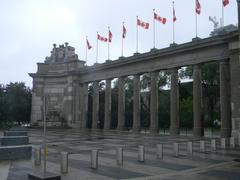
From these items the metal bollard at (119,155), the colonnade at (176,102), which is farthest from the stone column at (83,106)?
the metal bollard at (119,155)

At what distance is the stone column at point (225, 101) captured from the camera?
118 ft

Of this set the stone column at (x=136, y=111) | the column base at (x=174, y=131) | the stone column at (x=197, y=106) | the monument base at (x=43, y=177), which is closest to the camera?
the monument base at (x=43, y=177)

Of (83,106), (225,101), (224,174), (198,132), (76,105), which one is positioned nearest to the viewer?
(224,174)

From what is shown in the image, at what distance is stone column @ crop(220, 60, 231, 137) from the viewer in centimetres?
3603

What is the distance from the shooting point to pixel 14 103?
65375mm

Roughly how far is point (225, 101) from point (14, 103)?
146 ft

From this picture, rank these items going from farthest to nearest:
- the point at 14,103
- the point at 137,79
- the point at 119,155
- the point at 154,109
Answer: the point at 14,103 → the point at 137,79 → the point at 154,109 → the point at 119,155

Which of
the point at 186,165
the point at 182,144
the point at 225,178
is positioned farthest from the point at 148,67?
the point at 225,178

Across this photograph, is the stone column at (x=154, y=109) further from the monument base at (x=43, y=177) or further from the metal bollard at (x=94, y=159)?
the monument base at (x=43, y=177)

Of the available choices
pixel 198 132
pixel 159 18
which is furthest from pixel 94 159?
pixel 159 18

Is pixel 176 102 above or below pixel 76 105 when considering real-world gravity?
below

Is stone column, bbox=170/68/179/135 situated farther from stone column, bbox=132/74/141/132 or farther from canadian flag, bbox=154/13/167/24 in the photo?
canadian flag, bbox=154/13/167/24

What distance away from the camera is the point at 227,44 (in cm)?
3625

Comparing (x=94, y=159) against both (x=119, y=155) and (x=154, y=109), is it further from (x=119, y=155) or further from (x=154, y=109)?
(x=154, y=109)
